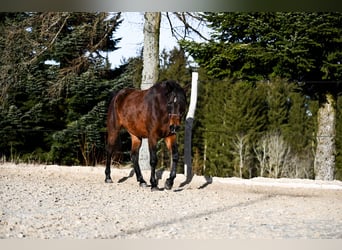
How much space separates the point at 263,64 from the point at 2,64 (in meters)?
3.19

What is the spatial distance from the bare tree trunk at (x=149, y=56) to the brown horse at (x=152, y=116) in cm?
62

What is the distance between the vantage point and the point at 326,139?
5043 millimetres

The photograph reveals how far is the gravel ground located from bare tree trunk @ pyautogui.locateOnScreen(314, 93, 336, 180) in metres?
1.09

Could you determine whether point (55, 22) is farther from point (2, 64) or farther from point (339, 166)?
point (339, 166)

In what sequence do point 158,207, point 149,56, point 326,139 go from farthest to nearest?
1. point 326,139
2. point 149,56
3. point 158,207

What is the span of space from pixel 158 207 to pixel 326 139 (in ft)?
8.60

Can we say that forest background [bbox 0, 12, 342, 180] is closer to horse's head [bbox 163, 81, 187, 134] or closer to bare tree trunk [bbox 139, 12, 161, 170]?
bare tree trunk [bbox 139, 12, 161, 170]

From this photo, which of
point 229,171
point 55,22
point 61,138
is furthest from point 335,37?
point 229,171

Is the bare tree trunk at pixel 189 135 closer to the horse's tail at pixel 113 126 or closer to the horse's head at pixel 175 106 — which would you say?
the horse's tail at pixel 113 126

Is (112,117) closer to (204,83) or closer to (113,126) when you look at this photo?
(113,126)

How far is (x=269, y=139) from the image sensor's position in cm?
915

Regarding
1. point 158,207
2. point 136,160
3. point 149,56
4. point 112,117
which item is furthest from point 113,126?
point 158,207

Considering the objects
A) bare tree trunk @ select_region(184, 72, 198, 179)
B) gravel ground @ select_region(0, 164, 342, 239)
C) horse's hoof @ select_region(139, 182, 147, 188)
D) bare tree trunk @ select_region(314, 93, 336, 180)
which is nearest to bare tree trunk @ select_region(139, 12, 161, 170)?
gravel ground @ select_region(0, 164, 342, 239)

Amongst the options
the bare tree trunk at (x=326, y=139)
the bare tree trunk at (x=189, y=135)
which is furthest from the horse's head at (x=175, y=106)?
the bare tree trunk at (x=326, y=139)
